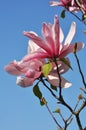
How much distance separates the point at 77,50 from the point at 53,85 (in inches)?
8.3

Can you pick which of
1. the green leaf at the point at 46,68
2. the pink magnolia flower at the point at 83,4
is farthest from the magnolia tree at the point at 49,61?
the pink magnolia flower at the point at 83,4

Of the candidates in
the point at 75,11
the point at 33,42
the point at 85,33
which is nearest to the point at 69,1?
the point at 75,11

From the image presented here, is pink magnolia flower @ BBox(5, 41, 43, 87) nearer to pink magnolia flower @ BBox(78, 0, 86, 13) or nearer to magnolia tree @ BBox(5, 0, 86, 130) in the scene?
magnolia tree @ BBox(5, 0, 86, 130)

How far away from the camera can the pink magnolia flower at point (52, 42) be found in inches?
69.2

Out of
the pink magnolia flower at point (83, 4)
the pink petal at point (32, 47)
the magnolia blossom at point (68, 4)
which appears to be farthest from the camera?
the magnolia blossom at point (68, 4)

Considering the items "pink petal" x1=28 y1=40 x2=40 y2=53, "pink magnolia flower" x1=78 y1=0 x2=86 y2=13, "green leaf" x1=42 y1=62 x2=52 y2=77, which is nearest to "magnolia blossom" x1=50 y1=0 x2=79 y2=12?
"pink magnolia flower" x1=78 y1=0 x2=86 y2=13

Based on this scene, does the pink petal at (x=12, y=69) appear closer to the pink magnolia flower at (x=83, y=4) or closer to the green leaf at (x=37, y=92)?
the green leaf at (x=37, y=92)

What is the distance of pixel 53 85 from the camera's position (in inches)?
73.7

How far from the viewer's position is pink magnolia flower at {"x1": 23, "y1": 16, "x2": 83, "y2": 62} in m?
1.76

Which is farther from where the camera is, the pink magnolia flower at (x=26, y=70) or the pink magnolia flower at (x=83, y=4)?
the pink magnolia flower at (x=83, y=4)

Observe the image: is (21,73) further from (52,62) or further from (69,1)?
(69,1)

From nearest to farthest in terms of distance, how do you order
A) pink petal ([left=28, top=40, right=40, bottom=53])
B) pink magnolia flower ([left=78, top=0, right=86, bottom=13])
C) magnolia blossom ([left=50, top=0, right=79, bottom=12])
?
pink petal ([left=28, top=40, right=40, bottom=53]) < pink magnolia flower ([left=78, top=0, right=86, bottom=13]) < magnolia blossom ([left=50, top=0, right=79, bottom=12])

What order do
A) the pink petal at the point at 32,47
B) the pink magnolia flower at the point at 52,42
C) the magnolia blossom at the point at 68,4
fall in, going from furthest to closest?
the magnolia blossom at the point at 68,4
the pink petal at the point at 32,47
the pink magnolia flower at the point at 52,42

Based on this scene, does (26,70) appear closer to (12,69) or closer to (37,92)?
(12,69)
